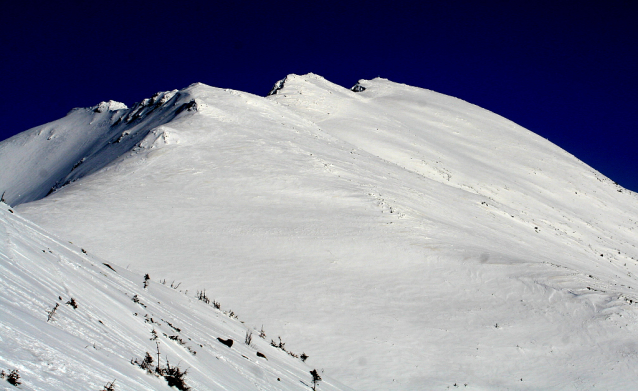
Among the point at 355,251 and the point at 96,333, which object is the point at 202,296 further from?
the point at 96,333

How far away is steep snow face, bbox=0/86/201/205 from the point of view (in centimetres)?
3659

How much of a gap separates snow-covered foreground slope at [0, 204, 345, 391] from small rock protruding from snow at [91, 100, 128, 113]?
180ft

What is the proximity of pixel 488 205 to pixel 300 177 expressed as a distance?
12.6 meters

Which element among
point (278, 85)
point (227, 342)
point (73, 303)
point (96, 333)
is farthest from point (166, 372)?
point (278, 85)

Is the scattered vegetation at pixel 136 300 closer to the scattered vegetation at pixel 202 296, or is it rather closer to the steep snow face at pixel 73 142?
the scattered vegetation at pixel 202 296

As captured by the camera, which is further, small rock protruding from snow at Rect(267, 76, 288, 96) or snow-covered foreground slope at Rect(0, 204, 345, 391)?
small rock protruding from snow at Rect(267, 76, 288, 96)

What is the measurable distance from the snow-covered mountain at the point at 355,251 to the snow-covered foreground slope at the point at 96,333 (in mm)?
4736

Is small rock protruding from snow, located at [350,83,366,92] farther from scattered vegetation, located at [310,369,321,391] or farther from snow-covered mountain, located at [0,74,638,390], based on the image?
scattered vegetation, located at [310,369,321,391]

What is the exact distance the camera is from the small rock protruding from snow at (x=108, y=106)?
192 ft

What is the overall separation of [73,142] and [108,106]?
337 inches

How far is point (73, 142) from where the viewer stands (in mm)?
52531

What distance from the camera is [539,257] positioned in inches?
831

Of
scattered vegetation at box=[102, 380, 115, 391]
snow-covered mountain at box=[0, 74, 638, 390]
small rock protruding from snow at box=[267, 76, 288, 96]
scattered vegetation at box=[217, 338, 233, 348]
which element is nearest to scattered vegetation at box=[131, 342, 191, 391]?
scattered vegetation at box=[102, 380, 115, 391]

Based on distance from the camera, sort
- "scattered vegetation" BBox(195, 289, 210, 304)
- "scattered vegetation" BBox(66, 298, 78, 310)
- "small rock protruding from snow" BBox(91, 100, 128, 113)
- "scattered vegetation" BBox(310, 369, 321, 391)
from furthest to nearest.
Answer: "small rock protruding from snow" BBox(91, 100, 128, 113)
"scattered vegetation" BBox(195, 289, 210, 304)
"scattered vegetation" BBox(310, 369, 321, 391)
"scattered vegetation" BBox(66, 298, 78, 310)
